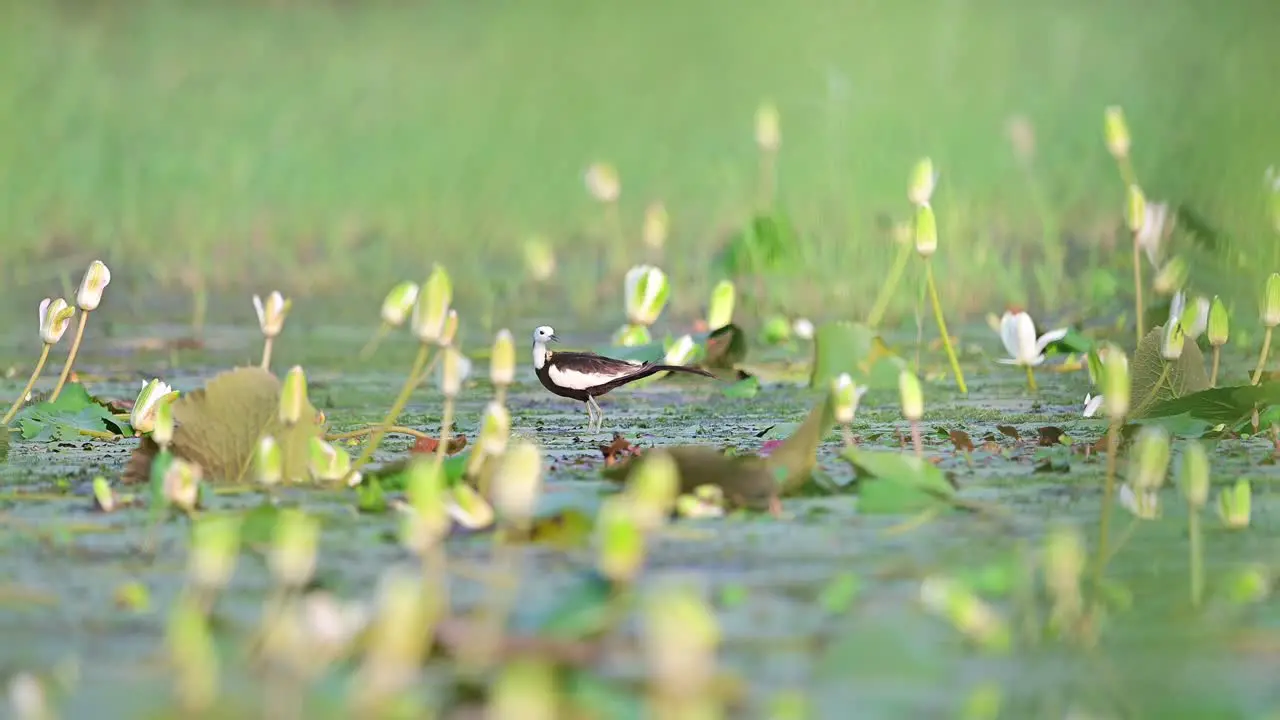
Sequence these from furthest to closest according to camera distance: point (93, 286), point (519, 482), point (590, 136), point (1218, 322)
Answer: point (590, 136)
point (93, 286)
point (1218, 322)
point (519, 482)

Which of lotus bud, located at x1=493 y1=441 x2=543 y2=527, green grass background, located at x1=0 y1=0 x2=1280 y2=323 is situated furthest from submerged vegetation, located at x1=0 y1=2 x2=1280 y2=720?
green grass background, located at x1=0 y1=0 x2=1280 y2=323

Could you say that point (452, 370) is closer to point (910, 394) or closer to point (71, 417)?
point (910, 394)

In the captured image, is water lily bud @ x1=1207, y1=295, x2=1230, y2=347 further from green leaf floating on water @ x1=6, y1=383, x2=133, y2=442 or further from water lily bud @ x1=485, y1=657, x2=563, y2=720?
green leaf floating on water @ x1=6, y1=383, x2=133, y2=442

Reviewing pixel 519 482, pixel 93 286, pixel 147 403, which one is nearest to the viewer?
pixel 519 482

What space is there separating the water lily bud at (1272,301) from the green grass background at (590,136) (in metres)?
2.11

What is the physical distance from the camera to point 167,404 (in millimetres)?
3463

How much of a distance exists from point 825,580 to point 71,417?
213cm

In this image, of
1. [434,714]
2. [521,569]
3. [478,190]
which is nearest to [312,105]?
[478,190]

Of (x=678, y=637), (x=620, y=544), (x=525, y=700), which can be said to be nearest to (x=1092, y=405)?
(x=620, y=544)

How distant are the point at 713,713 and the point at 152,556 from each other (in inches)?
46.8

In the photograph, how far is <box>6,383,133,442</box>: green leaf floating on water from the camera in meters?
4.27

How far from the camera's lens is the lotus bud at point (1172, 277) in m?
4.86

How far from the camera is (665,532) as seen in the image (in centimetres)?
304

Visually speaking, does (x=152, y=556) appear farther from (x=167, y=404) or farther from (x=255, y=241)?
(x=255, y=241)
